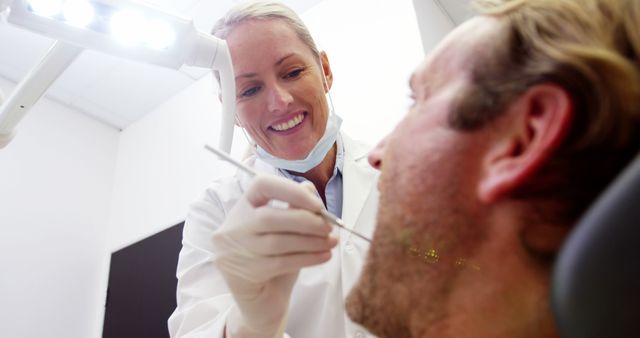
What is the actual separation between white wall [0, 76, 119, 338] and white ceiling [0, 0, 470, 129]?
14cm

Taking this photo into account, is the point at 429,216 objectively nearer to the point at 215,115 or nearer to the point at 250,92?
the point at 250,92

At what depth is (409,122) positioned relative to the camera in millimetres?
635

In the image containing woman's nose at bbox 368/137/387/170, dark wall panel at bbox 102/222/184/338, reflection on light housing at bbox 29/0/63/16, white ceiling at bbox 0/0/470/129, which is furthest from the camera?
white ceiling at bbox 0/0/470/129

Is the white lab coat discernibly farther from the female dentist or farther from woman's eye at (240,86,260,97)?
woman's eye at (240,86,260,97)

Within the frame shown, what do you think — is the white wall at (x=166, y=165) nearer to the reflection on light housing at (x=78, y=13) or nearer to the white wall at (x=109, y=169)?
the white wall at (x=109, y=169)

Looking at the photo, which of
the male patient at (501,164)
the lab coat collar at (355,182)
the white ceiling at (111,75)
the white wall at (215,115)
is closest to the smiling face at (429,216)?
the male patient at (501,164)

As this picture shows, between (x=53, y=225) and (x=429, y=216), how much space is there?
2.83m

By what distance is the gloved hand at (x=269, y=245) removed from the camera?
65cm


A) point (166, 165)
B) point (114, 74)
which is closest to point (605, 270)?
point (166, 165)

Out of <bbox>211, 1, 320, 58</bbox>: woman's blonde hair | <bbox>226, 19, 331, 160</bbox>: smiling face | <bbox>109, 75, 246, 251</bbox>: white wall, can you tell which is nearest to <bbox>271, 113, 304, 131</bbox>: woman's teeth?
<bbox>226, 19, 331, 160</bbox>: smiling face

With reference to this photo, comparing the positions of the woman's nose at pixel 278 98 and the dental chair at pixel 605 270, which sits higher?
the woman's nose at pixel 278 98

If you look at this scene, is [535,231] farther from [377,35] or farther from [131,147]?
[131,147]

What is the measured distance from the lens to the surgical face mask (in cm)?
126

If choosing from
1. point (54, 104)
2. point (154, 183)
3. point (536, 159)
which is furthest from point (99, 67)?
point (536, 159)
